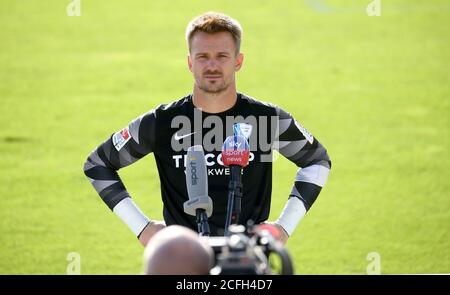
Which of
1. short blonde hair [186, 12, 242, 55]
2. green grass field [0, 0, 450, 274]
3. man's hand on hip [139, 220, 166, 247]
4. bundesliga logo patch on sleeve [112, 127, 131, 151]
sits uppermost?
short blonde hair [186, 12, 242, 55]

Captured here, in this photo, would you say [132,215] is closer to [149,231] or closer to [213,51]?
[149,231]

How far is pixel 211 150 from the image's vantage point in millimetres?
4895

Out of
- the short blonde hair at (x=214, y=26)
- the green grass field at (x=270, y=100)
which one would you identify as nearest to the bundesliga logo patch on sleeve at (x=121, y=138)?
the short blonde hair at (x=214, y=26)

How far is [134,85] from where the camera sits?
521 inches

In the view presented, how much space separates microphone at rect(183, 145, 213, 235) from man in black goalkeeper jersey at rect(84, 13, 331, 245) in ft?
0.80

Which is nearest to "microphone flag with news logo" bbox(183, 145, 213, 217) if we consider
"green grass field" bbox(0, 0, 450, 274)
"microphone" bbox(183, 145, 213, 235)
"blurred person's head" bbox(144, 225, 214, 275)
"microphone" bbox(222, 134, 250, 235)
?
"microphone" bbox(183, 145, 213, 235)

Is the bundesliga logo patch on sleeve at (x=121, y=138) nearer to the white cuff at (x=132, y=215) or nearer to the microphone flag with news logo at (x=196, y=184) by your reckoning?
the white cuff at (x=132, y=215)

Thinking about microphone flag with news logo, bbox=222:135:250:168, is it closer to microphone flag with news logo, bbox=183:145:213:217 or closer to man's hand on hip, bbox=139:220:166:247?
microphone flag with news logo, bbox=183:145:213:217

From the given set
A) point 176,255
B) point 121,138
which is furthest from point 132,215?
point 176,255

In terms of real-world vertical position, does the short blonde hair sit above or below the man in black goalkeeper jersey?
above

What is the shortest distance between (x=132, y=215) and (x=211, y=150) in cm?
54

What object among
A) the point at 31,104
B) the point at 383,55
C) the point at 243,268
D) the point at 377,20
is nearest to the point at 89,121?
the point at 31,104

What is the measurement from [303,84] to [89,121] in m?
3.21

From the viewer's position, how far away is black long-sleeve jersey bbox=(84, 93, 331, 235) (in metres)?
4.82
